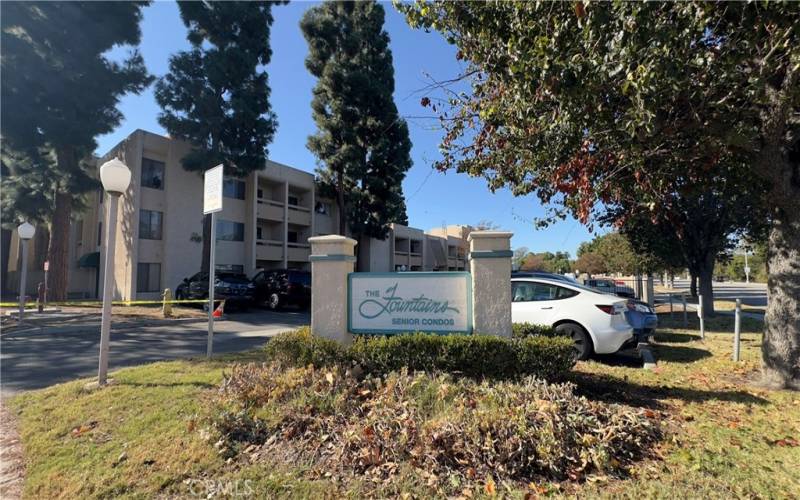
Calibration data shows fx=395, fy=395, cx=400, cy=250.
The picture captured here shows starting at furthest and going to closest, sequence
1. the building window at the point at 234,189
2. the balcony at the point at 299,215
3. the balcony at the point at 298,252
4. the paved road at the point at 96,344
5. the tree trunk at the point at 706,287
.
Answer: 1. the balcony at the point at 299,215
2. the balcony at the point at 298,252
3. the building window at the point at 234,189
4. the tree trunk at the point at 706,287
5. the paved road at the point at 96,344

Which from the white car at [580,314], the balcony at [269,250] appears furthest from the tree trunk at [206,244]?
the white car at [580,314]

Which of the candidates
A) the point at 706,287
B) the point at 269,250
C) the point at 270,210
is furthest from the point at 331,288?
the point at 270,210

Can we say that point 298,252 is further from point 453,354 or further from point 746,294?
point 746,294

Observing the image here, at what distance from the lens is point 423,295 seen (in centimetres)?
523

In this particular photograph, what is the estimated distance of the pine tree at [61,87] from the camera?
16.5 meters

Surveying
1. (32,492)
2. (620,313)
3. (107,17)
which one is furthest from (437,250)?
(32,492)

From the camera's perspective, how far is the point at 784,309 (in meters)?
5.28

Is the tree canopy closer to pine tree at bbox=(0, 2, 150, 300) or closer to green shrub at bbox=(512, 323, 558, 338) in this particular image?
pine tree at bbox=(0, 2, 150, 300)

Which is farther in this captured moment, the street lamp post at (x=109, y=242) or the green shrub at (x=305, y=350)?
the street lamp post at (x=109, y=242)

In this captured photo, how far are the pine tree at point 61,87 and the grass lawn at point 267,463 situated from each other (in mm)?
17419

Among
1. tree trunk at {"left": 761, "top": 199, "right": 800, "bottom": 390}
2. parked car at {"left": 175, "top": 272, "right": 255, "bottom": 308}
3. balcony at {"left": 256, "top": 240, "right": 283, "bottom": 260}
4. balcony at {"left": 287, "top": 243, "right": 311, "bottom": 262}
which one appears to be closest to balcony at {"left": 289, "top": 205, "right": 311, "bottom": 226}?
balcony at {"left": 287, "top": 243, "right": 311, "bottom": 262}

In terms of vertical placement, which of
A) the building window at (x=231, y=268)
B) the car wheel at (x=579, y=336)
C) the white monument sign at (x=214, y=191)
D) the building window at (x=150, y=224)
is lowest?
the car wheel at (x=579, y=336)

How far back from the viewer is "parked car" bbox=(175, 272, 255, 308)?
16.3m

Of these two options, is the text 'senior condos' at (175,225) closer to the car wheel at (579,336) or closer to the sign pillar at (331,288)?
the sign pillar at (331,288)
